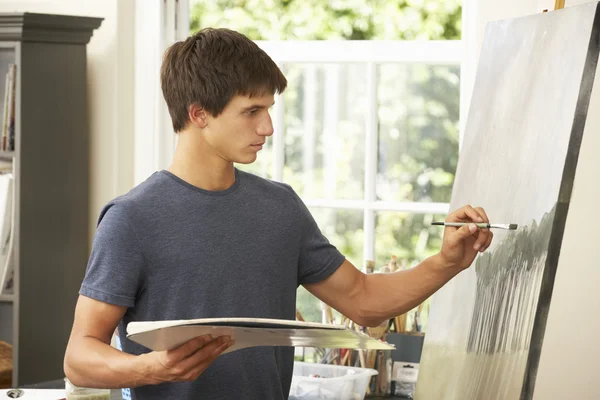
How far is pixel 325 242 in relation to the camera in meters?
1.96

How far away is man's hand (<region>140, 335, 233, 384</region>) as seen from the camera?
1.51 metres

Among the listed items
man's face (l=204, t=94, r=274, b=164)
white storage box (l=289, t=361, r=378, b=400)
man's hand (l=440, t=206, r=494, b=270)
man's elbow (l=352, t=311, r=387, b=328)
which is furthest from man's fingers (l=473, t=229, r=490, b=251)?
white storage box (l=289, t=361, r=378, b=400)

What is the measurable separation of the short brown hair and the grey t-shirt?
0.15m

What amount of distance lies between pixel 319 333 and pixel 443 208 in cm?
192

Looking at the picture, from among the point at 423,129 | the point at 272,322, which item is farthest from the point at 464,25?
the point at 272,322

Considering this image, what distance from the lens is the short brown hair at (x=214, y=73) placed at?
69.3 inches

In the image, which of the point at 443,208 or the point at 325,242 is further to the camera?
the point at 443,208

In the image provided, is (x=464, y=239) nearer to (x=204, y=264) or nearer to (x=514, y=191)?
(x=514, y=191)

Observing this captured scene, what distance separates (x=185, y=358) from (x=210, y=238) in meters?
0.32

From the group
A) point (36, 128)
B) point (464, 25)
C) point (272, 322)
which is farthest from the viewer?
point (36, 128)

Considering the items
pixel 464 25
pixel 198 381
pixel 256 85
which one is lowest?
pixel 198 381

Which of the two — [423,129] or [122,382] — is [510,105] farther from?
[423,129]

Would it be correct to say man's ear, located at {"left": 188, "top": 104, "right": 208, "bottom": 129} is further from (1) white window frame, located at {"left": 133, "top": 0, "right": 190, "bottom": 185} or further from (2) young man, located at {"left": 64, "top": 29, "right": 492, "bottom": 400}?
(1) white window frame, located at {"left": 133, "top": 0, "right": 190, "bottom": 185}

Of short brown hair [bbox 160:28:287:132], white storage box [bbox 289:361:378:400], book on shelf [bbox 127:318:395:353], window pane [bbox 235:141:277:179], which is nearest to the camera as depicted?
book on shelf [bbox 127:318:395:353]
